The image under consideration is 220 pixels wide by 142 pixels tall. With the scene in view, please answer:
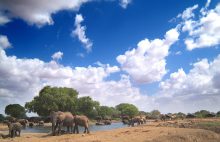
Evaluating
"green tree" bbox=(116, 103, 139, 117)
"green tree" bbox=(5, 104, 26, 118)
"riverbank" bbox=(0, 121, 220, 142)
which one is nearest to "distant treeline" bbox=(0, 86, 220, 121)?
"green tree" bbox=(5, 104, 26, 118)

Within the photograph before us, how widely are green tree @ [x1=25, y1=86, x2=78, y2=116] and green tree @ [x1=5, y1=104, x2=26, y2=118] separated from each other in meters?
21.5

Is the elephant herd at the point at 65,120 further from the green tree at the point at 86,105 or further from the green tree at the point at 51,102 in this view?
the green tree at the point at 86,105

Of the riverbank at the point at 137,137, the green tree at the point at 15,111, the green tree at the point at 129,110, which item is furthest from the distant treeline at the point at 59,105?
the riverbank at the point at 137,137

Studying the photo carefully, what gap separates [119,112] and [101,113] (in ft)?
97.8

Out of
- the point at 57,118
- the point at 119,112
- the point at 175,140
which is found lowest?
the point at 175,140

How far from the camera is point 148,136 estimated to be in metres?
26.8

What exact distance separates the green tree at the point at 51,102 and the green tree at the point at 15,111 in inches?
848

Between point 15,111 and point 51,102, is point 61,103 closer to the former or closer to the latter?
point 51,102

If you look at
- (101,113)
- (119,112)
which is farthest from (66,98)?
(119,112)

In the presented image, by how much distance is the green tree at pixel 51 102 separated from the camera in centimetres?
9699

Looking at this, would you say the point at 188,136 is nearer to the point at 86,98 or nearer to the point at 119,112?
the point at 86,98

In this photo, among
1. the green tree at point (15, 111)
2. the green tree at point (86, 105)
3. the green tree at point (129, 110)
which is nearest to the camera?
the green tree at point (86, 105)

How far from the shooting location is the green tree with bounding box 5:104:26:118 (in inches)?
→ 4904

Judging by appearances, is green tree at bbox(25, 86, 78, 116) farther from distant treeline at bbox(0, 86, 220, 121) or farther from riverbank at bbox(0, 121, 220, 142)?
riverbank at bbox(0, 121, 220, 142)
